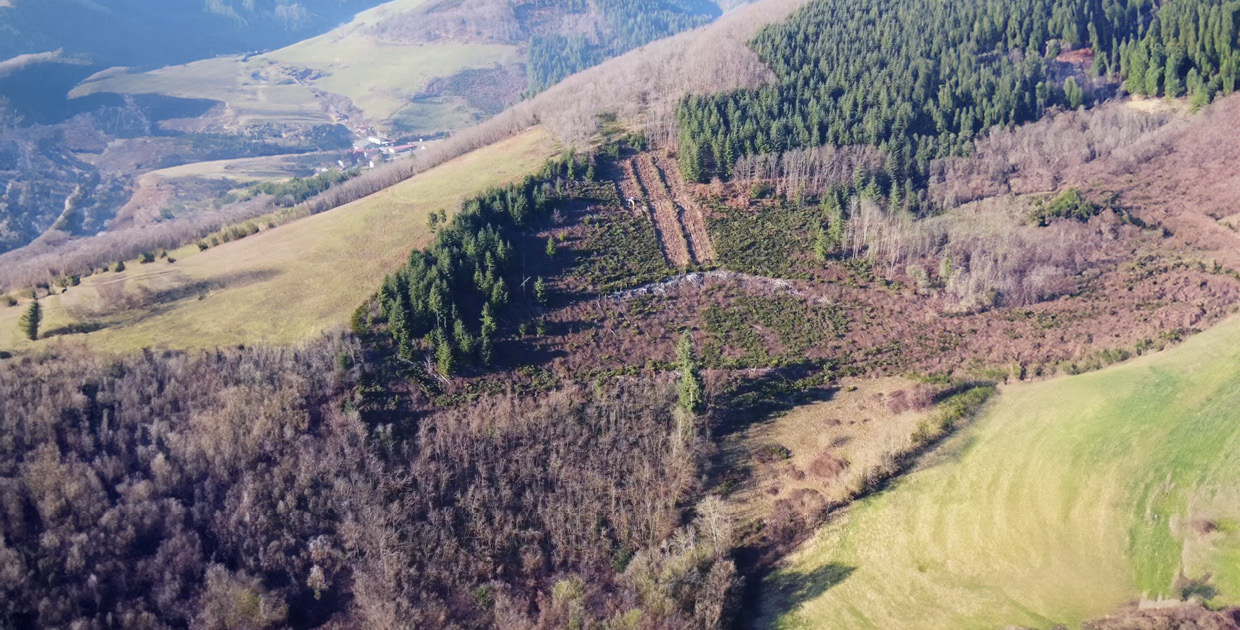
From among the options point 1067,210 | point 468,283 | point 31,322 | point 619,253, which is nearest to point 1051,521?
point 619,253

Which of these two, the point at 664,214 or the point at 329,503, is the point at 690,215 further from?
the point at 329,503

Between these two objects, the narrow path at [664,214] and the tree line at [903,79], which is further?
the tree line at [903,79]

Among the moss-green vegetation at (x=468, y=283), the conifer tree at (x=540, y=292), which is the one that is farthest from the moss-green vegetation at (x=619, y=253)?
the conifer tree at (x=540, y=292)

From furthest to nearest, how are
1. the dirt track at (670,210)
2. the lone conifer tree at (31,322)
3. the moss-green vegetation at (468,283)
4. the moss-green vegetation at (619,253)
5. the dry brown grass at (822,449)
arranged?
the dirt track at (670,210)
the moss-green vegetation at (619,253)
the moss-green vegetation at (468,283)
the lone conifer tree at (31,322)
the dry brown grass at (822,449)

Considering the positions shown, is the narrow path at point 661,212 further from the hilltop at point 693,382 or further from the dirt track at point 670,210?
the hilltop at point 693,382

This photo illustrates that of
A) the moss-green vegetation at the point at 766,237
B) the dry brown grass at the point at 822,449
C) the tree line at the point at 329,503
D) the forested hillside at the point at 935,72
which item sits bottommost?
the dry brown grass at the point at 822,449
